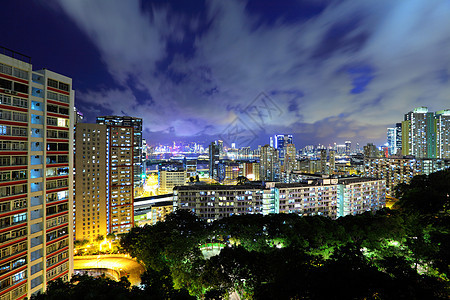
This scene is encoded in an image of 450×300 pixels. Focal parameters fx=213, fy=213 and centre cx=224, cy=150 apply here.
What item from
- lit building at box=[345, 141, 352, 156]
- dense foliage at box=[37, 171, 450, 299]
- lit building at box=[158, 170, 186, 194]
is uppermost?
lit building at box=[345, 141, 352, 156]

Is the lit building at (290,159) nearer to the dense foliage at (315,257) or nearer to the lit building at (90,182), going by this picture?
the dense foliage at (315,257)

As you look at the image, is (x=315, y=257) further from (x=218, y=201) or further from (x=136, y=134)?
(x=136, y=134)

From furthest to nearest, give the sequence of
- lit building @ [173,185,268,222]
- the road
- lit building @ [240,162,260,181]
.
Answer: lit building @ [240,162,260,181] < lit building @ [173,185,268,222] < the road

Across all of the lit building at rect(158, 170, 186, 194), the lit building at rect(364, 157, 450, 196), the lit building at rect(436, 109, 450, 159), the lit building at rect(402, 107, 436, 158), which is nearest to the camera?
the lit building at rect(364, 157, 450, 196)

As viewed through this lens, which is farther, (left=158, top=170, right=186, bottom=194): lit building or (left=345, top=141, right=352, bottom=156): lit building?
(left=345, top=141, right=352, bottom=156): lit building

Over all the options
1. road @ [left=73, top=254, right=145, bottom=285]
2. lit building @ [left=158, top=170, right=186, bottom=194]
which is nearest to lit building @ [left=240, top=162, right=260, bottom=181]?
lit building @ [left=158, top=170, right=186, bottom=194]

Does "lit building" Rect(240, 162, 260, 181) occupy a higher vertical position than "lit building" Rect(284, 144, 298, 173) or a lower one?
lower

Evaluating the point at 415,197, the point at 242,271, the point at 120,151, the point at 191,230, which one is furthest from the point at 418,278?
the point at 120,151

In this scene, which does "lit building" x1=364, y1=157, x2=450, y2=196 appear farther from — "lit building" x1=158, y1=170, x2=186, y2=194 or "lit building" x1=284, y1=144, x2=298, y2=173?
"lit building" x1=158, y1=170, x2=186, y2=194
